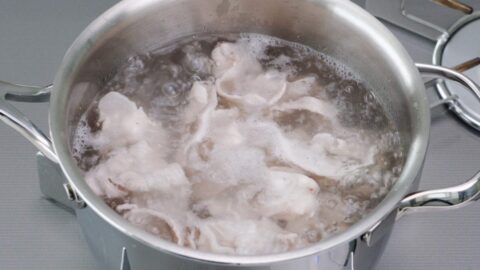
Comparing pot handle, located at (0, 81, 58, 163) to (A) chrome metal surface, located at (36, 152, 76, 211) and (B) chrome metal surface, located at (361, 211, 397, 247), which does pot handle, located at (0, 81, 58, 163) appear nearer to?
(A) chrome metal surface, located at (36, 152, 76, 211)

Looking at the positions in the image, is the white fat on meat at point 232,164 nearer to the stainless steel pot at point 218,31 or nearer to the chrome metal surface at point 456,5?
the stainless steel pot at point 218,31

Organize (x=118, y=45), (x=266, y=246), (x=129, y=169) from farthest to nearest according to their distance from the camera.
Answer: (x=118, y=45) < (x=129, y=169) < (x=266, y=246)

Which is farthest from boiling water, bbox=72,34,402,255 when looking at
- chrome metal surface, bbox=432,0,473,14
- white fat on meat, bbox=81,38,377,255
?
chrome metal surface, bbox=432,0,473,14

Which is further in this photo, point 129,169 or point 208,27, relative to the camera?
point 208,27

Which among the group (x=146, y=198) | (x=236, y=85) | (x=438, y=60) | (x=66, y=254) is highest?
(x=438, y=60)

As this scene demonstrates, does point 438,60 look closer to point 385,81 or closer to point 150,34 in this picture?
point 385,81

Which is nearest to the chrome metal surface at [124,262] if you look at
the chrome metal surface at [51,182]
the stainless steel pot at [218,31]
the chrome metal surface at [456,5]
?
the stainless steel pot at [218,31]

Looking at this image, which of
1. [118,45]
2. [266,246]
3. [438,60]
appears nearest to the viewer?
[266,246]

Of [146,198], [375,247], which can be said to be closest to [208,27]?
[146,198]
